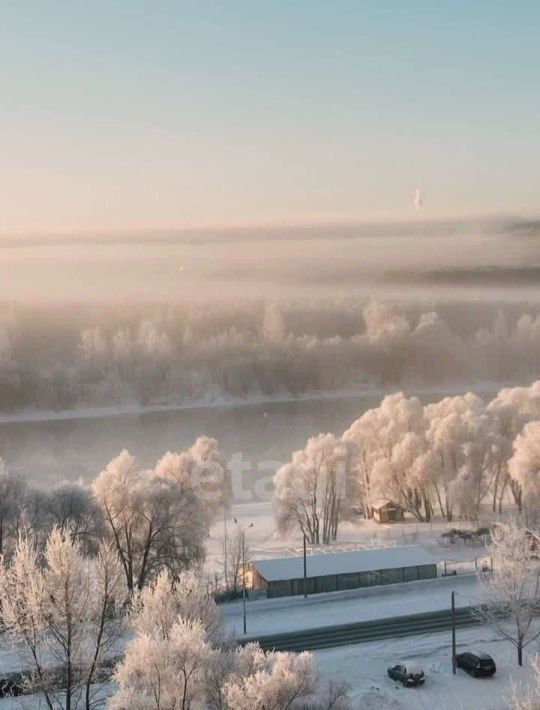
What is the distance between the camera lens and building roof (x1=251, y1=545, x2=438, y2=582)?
12523 millimetres

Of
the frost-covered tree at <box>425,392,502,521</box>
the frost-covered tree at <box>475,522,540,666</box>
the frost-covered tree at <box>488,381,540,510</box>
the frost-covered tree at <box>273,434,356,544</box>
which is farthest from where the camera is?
the frost-covered tree at <box>488,381,540,510</box>

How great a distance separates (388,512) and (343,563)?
5.44m

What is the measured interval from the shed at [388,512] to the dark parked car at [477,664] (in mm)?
8604

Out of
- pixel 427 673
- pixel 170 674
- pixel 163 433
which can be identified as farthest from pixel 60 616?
pixel 163 433

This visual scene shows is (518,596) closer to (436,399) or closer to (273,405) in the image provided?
(436,399)

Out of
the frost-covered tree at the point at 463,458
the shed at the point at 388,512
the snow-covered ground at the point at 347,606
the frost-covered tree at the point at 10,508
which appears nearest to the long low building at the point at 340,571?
the snow-covered ground at the point at 347,606

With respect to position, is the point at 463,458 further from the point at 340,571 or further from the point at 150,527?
the point at 150,527

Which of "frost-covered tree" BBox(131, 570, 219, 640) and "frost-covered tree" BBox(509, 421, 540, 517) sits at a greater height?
"frost-covered tree" BBox(131, 570, 219, 640)

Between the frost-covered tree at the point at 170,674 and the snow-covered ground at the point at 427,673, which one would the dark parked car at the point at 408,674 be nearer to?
the snow-covered ground at the point at 427,673

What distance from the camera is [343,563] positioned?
12859mm

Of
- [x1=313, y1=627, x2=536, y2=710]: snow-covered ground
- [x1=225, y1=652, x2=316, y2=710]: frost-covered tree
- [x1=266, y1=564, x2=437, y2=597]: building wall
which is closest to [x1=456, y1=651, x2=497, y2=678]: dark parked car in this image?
[x1=313, y1=627, x2=536, y2=710]: snow-covered ground

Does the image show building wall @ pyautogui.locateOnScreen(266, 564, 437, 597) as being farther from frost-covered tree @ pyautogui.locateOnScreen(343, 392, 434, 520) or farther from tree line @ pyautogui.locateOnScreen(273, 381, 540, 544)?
frost-covered tree @ pyautogui.locateOnScreen(343, 392, 434, 520)

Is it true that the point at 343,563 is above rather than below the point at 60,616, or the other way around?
below

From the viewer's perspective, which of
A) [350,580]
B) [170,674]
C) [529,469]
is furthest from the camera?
[529,469]
